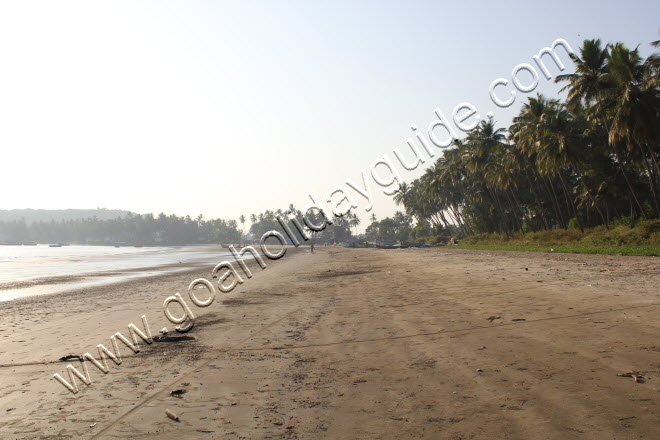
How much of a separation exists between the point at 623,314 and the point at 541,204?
49.7 meters

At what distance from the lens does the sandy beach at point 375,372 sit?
4117 mm

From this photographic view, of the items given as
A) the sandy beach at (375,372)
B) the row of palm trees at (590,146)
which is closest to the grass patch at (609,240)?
the row of palm trees at (590,146)

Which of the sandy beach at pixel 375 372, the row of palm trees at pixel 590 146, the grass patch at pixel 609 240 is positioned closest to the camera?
the sandy beach at pixel 375 372

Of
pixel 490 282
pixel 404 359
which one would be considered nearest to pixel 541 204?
pixel 490 282

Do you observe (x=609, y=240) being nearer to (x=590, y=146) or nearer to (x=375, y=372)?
(x=590, y=146)

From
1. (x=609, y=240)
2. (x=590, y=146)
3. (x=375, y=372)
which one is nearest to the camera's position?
(x=375, y=372)

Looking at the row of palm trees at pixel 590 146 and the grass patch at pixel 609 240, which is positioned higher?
the row of palm trees at pixel 590 146

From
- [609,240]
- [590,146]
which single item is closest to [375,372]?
[609,240]

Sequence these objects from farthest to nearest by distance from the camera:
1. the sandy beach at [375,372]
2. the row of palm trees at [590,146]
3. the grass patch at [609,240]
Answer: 1. the row of palm trees at [590,146]
2. the grass patch at [609,240]
3. the sandy beach at [375,372]

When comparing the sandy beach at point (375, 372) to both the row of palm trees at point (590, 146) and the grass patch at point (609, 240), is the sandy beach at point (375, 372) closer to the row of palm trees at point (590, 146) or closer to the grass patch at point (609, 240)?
the grass patch at point (609, 240)

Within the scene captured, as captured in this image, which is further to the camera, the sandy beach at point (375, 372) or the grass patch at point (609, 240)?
the grass patch at point (609, 240)

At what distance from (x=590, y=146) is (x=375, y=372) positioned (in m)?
41.1

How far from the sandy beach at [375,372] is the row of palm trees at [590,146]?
74.9 feet

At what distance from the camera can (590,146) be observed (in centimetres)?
3831
